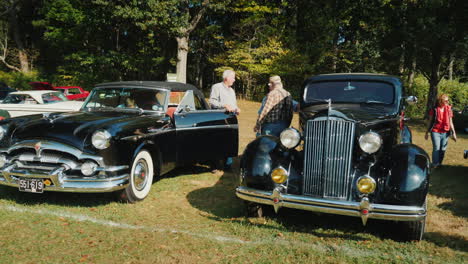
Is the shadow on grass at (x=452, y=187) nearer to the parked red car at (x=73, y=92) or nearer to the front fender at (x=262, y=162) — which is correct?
the front fender at (x=262, y=162)

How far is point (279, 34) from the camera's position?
27688 mm

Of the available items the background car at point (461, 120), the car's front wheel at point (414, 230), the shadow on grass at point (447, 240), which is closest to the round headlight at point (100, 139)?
the car's front wheel at point (414, 230)

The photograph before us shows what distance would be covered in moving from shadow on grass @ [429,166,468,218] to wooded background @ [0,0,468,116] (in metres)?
11.9

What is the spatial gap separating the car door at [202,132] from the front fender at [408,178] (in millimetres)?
3383

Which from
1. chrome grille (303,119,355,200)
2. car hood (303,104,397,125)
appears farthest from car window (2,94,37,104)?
chrome grille (303,119,355,200)

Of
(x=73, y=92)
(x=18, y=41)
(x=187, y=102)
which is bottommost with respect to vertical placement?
(x=73, y=92)

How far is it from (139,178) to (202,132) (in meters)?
1.59

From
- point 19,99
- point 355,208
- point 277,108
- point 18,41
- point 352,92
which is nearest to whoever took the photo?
point 355,208

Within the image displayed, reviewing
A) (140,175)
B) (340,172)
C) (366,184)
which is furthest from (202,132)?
(366,184)

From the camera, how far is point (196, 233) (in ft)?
13.9

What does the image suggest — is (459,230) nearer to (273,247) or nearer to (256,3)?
(273,247)

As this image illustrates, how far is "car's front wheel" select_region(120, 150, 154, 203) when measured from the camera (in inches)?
201

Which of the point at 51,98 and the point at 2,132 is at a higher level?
the point at 51,98

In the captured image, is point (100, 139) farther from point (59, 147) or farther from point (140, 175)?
point (140, 175)
